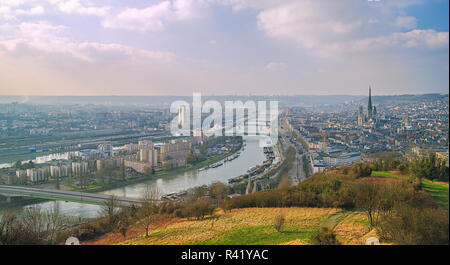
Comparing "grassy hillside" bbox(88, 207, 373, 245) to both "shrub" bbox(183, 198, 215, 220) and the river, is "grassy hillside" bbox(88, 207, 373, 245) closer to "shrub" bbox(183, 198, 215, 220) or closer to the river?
"shrub" bbox(183, 198, 215, 220)

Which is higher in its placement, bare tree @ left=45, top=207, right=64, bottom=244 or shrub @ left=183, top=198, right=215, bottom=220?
shrub @ left=183, top=198, right=215, bottom=220

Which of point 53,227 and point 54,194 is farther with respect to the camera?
point 54,194

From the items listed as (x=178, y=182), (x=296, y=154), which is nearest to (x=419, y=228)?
(x=178, y=182)

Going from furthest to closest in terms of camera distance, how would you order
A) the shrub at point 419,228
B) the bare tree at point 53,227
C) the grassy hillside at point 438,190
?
the bare tree at point 53,227
the grassy hillside at point 438,190
the shrub at point 419,228

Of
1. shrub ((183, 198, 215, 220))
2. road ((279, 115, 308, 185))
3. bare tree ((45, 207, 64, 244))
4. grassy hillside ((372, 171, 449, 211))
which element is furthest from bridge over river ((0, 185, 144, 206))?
grassy hillside ((372, 171, 449, 211))

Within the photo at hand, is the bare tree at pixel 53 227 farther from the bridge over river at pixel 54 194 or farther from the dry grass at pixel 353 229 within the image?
the dry grass at pixel 353 229

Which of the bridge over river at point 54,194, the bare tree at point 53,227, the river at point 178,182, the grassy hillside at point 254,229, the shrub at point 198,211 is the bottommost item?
the river at point 178,182

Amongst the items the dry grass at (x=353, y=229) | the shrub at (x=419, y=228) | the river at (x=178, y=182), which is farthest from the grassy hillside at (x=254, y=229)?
the river at (x=178, y=182)

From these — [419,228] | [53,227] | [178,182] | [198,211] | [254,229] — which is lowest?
[178,182]

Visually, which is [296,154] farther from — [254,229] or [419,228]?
[419,228]

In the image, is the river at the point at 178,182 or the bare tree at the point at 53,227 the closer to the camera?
the bare tree at the point at 53,227
